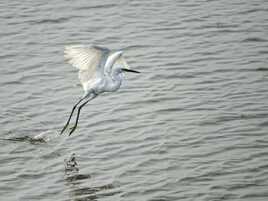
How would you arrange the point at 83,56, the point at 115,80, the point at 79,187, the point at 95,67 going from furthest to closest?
the point at 115,80 < the point at 95,67 < the point at 83,56 < the point at 79,187

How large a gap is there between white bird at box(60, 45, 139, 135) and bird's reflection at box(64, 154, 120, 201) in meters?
0.92

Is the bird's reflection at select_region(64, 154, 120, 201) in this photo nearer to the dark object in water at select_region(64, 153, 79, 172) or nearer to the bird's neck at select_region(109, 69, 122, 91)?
the dark object in water at select_region(64, 153, 79, 172)

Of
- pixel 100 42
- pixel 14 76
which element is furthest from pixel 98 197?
pixel 100 42

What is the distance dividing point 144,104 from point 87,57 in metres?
2.00

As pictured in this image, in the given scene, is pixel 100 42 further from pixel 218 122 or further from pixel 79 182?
pixel 79 182

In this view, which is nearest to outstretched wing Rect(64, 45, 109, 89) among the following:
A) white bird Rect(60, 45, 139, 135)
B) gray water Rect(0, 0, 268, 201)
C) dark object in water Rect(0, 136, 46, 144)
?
white bird Rect(60, 45, 139, 135)

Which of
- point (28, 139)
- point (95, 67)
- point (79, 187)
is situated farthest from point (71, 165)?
point (95, 67)

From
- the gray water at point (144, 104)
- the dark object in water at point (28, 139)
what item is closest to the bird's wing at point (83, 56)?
the gray water at point (144, 104)

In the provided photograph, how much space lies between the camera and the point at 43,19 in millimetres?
15516

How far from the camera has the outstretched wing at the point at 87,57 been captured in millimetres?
9727

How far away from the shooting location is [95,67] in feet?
33.0

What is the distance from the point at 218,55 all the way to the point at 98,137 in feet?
12.3

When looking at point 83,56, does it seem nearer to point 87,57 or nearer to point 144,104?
point 87,57

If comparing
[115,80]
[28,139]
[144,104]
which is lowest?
[28,139]
